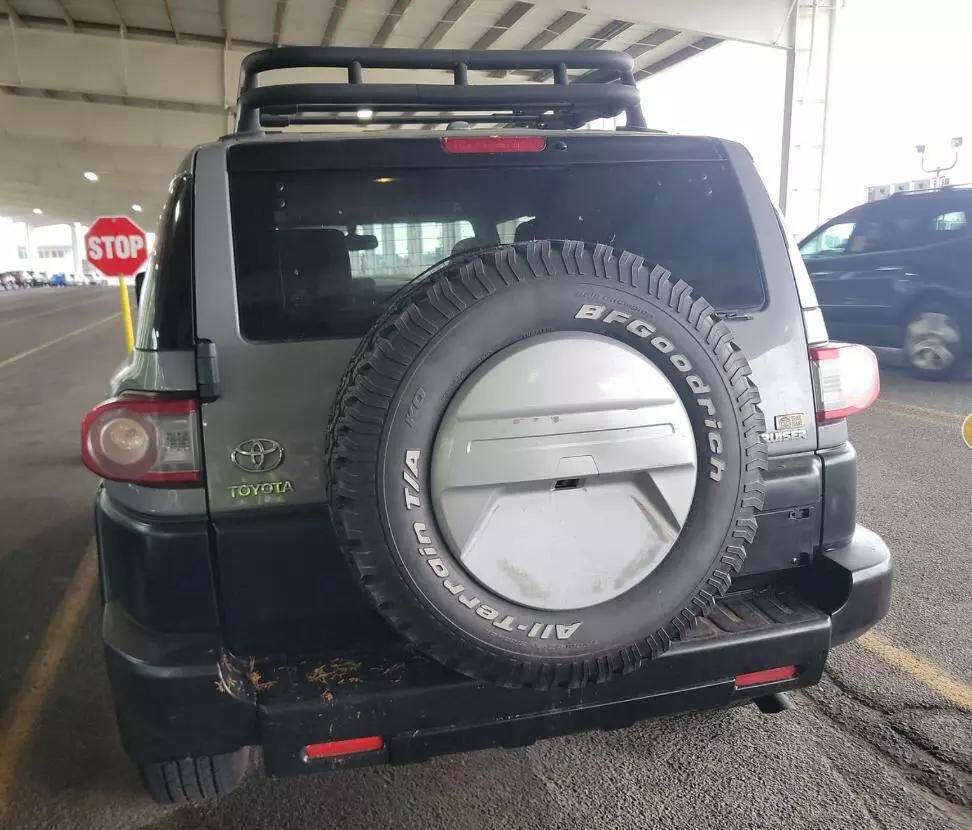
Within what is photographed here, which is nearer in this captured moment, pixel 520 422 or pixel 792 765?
pixel 520 422

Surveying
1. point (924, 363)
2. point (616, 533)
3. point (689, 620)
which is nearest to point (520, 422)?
point (616, 533)

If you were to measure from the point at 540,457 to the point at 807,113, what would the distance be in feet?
57.2

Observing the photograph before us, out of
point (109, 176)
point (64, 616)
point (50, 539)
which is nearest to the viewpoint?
point (64, 616)

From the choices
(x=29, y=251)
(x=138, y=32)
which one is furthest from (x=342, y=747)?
(x=29, y=251)

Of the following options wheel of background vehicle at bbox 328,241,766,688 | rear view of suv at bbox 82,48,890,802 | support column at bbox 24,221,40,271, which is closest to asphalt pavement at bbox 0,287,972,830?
rear view of suv at bbox 82,48,890,802

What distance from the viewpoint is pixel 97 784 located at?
8.44 feet

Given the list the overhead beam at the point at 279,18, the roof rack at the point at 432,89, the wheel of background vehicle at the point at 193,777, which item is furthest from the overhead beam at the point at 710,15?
the wheel of background vehicle at the point at 193,777

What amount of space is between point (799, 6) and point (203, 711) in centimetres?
1743

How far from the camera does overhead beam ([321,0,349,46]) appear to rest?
16.2m

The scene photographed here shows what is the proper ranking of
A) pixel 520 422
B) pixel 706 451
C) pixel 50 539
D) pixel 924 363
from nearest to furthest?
pixel 520 422, pixel 706 451, pixel 50 539, pixel 924 363

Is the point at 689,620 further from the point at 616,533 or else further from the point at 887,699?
the point at 887,699

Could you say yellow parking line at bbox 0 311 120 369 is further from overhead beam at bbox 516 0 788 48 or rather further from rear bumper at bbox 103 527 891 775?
rear bumper at bbox 103 527 891 775

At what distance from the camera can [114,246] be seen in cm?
913

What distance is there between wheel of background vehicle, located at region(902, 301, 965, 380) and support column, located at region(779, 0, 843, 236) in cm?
808
